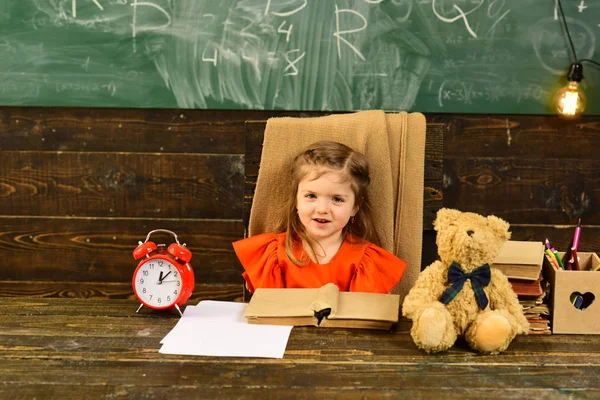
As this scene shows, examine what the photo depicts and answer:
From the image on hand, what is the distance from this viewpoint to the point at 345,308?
1.26 m

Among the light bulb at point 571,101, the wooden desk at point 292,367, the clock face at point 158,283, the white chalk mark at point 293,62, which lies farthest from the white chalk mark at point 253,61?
the wooden desk at point 292,367

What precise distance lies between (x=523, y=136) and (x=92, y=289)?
6.30 ft

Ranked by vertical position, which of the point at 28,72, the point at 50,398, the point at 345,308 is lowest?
the point at 50,398

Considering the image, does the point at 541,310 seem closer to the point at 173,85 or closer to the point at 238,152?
the point at 238,152

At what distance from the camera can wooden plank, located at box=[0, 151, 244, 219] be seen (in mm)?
2576

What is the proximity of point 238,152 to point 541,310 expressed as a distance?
5.18ft

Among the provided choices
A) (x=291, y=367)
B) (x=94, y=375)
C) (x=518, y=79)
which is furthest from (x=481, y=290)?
(x=518, y=79)

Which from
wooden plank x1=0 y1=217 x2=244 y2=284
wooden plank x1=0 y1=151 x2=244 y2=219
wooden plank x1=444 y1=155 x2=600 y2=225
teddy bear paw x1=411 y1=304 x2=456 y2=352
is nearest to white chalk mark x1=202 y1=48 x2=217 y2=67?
wooden plank x1=0 y1=151 x2=244 y2=219

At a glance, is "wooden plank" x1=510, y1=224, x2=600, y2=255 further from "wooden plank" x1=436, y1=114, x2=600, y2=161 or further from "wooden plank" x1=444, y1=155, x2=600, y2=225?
"wooden plank" x1=436, y1=114, x2=600, y2=161

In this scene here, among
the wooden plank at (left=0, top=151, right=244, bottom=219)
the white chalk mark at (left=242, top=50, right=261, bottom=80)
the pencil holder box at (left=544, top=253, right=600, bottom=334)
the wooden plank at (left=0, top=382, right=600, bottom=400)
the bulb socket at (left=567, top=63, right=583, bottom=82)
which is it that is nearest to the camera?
the wooden plank at (left=0, top=382, right=600, bottom=400)

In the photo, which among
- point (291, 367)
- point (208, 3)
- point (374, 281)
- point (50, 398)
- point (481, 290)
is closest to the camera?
point (50, 398)

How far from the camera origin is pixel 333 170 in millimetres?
1498

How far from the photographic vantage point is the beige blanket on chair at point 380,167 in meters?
1.63

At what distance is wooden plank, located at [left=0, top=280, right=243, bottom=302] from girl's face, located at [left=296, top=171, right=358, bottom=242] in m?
1.23
